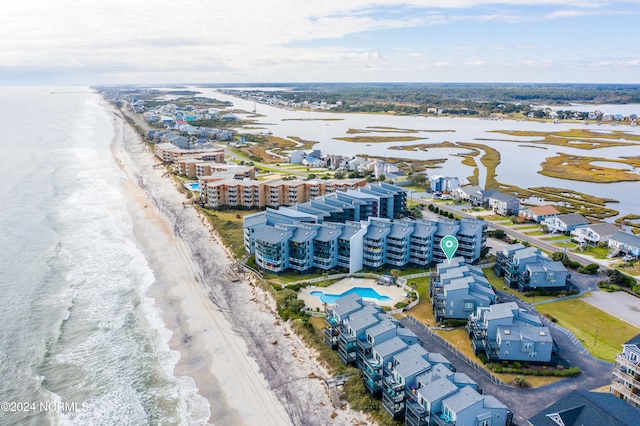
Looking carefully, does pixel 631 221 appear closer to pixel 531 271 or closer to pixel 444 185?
pixel 444 185

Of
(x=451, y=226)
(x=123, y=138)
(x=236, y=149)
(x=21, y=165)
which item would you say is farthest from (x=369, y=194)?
(x=123, y=138)

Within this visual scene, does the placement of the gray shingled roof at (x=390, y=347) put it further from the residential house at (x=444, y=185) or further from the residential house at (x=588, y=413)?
the residential house at (x=444, y=185)

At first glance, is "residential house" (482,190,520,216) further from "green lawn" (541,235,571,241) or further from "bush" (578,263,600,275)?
"bush" (578,263,600,275)

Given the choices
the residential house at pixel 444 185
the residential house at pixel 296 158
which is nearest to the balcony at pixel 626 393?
the residential house at pixel 444 185

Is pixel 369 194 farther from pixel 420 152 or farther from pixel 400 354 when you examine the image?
pixel 420 152

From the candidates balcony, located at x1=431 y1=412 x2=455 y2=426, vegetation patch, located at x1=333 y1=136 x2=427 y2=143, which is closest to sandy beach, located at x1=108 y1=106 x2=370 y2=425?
balcony, located at x1=431 y1=412 x2=455 y2=426

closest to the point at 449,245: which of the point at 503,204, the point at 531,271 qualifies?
the point at 531,271

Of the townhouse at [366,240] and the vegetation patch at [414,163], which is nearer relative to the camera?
the townhouse at [366,240]
